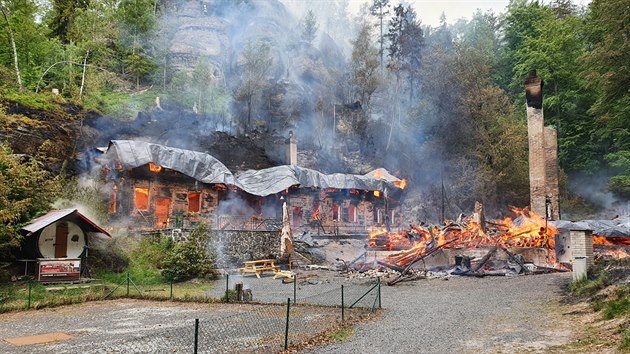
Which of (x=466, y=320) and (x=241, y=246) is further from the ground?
(x=241, y=246)

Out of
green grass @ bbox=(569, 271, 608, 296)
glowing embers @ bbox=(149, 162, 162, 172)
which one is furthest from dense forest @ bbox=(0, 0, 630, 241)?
green grass @ bbox=(569, 271, 608, 296)

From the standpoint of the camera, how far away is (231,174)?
35.2 m

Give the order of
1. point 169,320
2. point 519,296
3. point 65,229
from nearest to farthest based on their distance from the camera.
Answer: point 169,320
point 519,296
point 65,229

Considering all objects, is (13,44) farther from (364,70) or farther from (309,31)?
(309,31)

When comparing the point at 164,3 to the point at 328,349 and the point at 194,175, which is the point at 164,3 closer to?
the point at 194,175

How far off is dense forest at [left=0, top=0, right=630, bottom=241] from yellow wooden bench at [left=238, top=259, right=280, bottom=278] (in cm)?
1567

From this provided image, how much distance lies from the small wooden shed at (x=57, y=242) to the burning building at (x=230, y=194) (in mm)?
5709

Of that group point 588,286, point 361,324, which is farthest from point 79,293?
point 588,286

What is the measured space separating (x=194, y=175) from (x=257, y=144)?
13.6m

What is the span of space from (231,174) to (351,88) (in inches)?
1122

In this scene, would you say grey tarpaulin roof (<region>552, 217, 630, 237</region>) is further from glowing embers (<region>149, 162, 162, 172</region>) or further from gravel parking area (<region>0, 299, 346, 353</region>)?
glowing embers (<region>149, 162, 162, 172</region>)

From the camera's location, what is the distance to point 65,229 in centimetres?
2103

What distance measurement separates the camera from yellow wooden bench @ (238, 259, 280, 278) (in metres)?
23.3

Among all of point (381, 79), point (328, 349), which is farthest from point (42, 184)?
point (381, 79)
